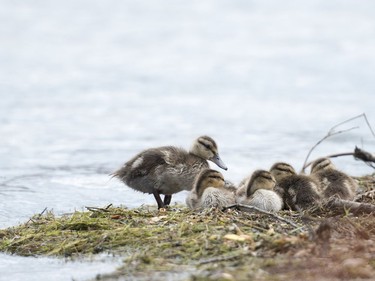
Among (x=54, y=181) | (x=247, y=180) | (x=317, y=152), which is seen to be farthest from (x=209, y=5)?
(x=247, y=180)

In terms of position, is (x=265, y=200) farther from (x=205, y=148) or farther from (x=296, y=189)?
(x=205, y=148)

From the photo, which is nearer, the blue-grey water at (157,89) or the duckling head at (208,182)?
the duckling head at (208,182)

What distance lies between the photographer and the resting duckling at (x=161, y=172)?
8.77m

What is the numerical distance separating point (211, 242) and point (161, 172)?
2.46m

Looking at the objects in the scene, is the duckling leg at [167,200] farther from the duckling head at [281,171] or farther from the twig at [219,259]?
the twig at [219,259]

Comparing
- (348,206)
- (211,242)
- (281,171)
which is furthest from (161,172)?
(211,242)

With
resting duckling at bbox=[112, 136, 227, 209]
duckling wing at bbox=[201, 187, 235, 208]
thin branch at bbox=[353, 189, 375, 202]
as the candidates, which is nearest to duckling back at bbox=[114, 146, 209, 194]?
resting duckling at bbox=[112, 136, 227, 209]

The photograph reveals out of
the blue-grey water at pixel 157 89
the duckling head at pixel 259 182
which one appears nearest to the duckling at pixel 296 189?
the duckling head at pixel 259 182

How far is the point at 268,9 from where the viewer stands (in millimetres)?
22516

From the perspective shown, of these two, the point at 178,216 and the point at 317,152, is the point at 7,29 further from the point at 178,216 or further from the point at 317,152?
the point at 178,216

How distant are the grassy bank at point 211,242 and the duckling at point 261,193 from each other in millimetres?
131

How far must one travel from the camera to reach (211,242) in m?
6.36

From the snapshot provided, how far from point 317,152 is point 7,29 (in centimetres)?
969

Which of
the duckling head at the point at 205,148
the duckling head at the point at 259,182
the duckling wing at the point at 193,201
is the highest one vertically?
the duckling head at the point at 205,148
